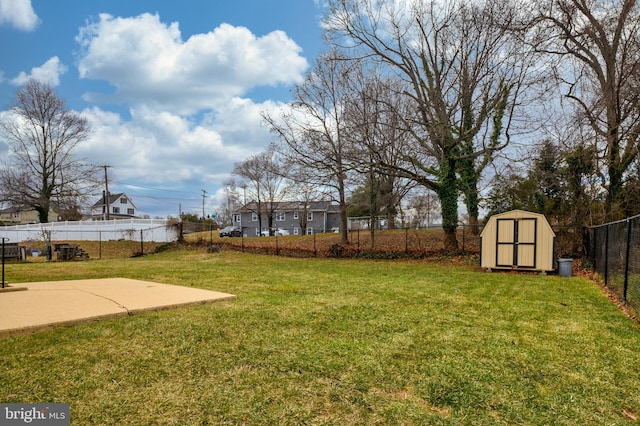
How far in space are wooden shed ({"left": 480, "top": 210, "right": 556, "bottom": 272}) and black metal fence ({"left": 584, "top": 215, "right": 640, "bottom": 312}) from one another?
125 cm

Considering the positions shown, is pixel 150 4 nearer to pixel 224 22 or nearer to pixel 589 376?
pixel 224 22

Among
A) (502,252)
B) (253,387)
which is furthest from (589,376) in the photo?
(502,252)

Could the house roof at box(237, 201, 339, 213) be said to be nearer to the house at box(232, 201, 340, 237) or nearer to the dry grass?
the house at box(232, 201, 340, 237)

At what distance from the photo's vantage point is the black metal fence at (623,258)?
5809 millimetres

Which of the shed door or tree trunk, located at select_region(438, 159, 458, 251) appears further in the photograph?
tree trunk, located at select_region(438, 159, 458, 251)

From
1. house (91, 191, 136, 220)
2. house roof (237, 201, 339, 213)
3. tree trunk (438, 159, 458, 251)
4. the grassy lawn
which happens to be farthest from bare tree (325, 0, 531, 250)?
house (91, 191, 136, 220)

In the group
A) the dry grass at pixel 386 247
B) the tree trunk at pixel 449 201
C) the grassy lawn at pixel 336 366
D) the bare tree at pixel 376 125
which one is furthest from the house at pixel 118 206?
the grassy lawn at pixel 336 366

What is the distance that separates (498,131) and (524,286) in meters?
8.61

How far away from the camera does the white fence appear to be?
24531 millimetres

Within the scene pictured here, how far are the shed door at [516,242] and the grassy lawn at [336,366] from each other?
5.91 meters

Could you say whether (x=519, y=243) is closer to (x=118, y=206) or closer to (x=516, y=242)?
(x=516, y=242)

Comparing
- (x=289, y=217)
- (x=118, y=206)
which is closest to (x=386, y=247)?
(x=289, y=217)

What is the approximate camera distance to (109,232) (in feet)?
85.1

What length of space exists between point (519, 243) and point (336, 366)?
1006 centimetres
